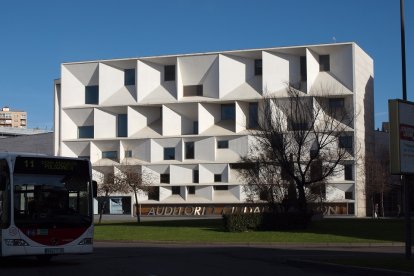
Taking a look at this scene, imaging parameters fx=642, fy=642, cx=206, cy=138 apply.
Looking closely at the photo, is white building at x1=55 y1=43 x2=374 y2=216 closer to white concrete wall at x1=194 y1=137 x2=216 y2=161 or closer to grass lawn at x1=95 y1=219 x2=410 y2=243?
white concrete wall at x1=194 y1=137 x2=216 y2=161

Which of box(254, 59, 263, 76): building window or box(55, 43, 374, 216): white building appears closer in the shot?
box(55, 43, 374, 216): white building

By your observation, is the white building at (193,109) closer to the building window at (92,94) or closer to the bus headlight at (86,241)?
the building window at (92,94)

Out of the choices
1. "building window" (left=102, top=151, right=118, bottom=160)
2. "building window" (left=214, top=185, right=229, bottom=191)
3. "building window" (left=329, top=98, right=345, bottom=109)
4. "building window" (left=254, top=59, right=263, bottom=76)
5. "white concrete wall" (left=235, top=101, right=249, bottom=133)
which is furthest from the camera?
"building window" (left=102, top=151, right=118, bottom=160)

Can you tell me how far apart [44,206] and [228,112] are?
62.4 metres

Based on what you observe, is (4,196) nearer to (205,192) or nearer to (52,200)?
(52,200)

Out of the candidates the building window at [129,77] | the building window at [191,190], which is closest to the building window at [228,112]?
the building window at [191,190]

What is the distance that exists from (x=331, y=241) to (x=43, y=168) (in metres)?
15.8

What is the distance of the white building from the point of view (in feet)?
241

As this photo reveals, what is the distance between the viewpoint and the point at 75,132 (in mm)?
82938

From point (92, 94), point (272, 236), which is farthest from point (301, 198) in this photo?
point (92, 94)

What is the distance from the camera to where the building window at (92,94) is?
82250 mm

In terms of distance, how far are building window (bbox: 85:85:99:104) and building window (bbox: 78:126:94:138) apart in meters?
3.34

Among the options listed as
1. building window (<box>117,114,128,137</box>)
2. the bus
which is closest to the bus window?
the bus

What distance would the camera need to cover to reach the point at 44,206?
16766mm
